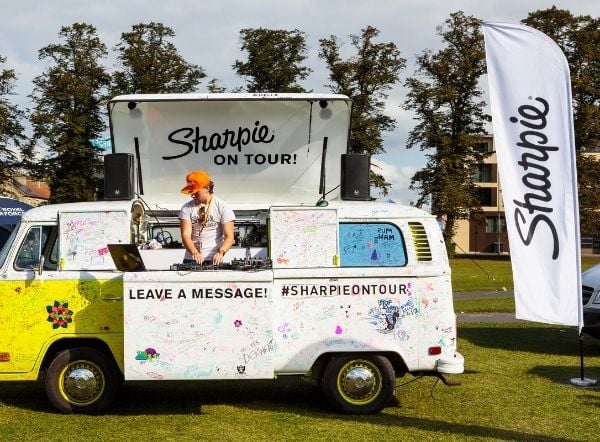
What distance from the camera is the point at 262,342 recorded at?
24.8 feet

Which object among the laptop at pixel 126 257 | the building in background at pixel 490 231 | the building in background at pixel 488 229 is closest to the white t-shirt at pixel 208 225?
the laptop at pixel 126 257

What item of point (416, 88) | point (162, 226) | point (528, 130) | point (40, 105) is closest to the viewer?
point (528, 130)

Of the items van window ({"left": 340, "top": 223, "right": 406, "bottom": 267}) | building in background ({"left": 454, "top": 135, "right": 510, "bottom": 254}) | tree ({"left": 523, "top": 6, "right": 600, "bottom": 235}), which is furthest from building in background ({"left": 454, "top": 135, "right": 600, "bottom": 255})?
van window ({"left": 340, "top": 223, "right": 406, "bottom": 267})

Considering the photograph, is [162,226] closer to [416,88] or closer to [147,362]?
[147,362]

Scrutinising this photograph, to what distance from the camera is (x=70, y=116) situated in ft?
160

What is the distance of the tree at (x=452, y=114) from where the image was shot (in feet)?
181

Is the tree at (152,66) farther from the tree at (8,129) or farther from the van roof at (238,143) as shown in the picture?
the van roof at (238,143)

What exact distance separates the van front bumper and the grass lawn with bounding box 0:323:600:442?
481 mm

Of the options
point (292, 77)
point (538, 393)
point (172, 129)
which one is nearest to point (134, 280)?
point (172, 129)

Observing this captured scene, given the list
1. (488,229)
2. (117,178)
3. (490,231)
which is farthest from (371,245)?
(490,231)

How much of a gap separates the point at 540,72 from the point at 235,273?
11.0 ft

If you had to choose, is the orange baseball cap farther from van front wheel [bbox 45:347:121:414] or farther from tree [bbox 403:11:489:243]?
tree [bbox 403:11:489:243]

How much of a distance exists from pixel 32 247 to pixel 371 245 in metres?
3.31

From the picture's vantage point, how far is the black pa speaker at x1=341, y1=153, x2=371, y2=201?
915cm
